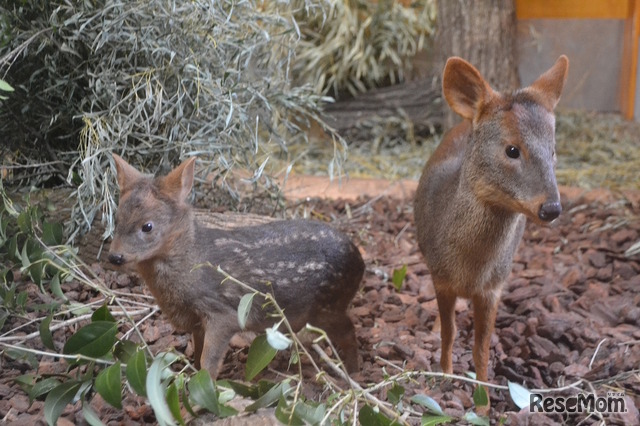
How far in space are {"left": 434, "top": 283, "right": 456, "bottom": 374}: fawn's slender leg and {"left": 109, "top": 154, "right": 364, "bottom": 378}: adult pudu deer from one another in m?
0.50

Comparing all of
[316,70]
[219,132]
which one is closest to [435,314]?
[219,132]

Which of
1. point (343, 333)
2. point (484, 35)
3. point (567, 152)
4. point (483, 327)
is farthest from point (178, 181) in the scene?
point (567, 152)

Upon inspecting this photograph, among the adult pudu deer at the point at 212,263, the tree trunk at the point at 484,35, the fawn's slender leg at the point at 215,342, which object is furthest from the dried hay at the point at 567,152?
the fawn's slender leg at the point at 215,342

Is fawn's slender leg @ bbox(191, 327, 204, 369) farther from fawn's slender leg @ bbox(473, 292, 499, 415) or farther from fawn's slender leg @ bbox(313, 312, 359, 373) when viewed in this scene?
fawn's slender leg @ bbox(473, 292, 499, 415)

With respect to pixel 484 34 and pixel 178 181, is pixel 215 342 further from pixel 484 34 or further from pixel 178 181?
pixel 484 34

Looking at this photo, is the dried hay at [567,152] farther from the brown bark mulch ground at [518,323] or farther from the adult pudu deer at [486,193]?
the adult pudu deer at [486,193]

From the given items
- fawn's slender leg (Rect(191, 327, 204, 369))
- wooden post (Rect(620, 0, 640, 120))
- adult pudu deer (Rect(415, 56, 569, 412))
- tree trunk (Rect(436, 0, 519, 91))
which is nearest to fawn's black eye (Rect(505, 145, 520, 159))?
adult pudu deer (Rect(415, 56, 569, 412))

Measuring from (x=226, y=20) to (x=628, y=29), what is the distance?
515 centimetres

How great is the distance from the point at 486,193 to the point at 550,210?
0.42m

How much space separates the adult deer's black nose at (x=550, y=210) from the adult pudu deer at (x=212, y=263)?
3.88ft

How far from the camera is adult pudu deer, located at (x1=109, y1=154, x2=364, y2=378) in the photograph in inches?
143

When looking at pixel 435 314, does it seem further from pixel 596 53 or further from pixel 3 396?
pixel 596 53

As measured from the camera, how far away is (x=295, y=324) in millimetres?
3973

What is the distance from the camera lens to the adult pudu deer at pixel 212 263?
363cm
